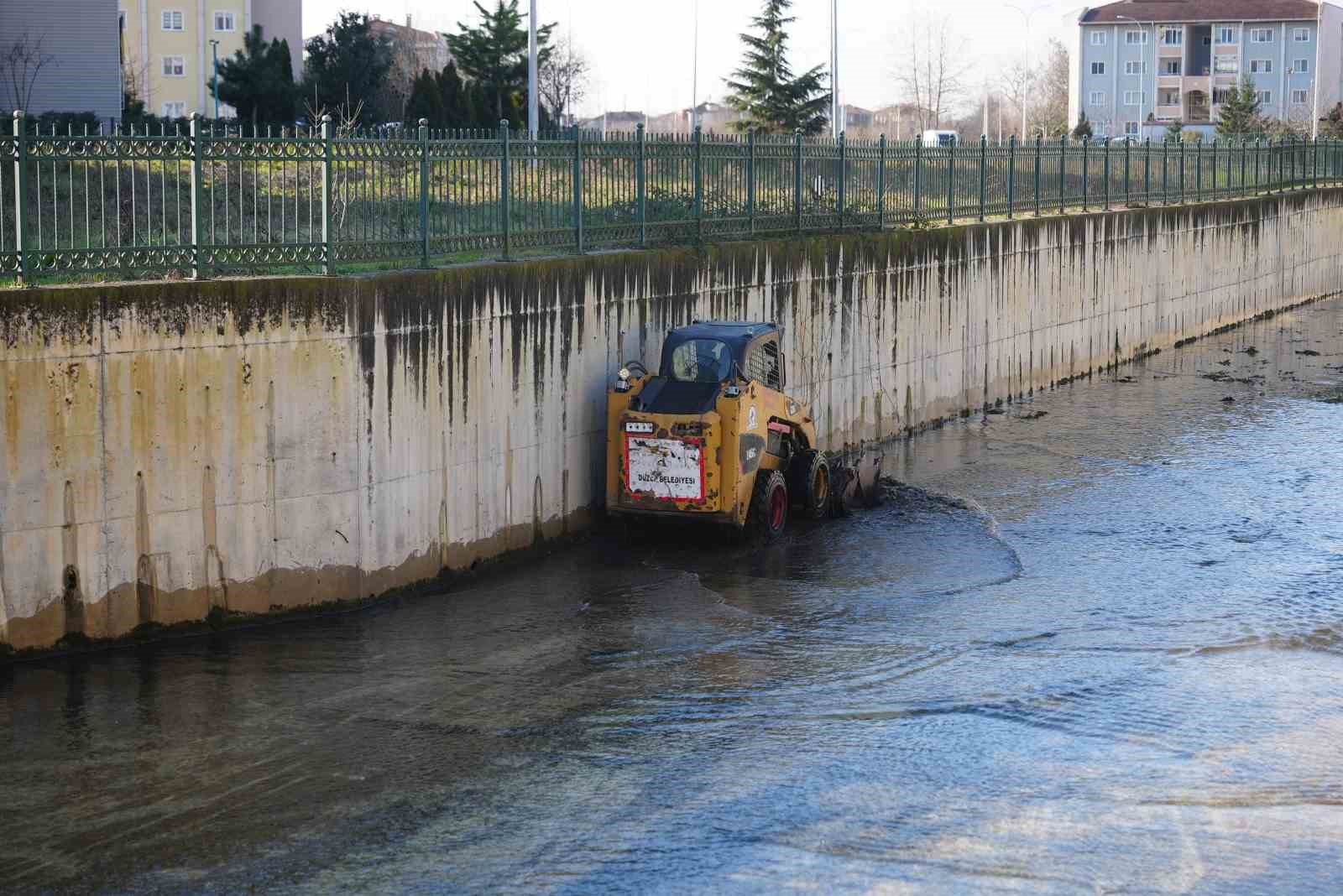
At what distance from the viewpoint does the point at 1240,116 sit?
88.9 meters

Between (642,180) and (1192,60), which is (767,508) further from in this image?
(1192,60)

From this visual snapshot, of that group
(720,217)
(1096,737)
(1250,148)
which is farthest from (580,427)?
(1250,148)

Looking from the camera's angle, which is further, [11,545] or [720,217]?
[720,217]

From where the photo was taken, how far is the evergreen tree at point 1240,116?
8881cm

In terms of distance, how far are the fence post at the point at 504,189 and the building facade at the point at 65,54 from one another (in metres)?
23.7

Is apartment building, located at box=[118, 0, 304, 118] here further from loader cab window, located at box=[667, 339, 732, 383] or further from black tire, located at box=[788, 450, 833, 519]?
loader cab window, located at box=[667, 339, 732, 383]

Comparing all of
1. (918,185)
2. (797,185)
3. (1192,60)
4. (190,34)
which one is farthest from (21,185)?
(1192,60)

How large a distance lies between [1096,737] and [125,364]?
7604 millimetres

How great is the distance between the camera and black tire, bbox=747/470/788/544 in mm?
17297

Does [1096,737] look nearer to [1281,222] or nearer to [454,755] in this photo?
[454,755]

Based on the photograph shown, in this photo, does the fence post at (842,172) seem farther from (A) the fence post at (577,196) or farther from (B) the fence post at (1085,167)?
(B) the fence post at (1085,167)

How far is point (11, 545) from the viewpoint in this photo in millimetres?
12523

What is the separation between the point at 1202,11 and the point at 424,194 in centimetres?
10846

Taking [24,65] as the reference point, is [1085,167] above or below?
below
